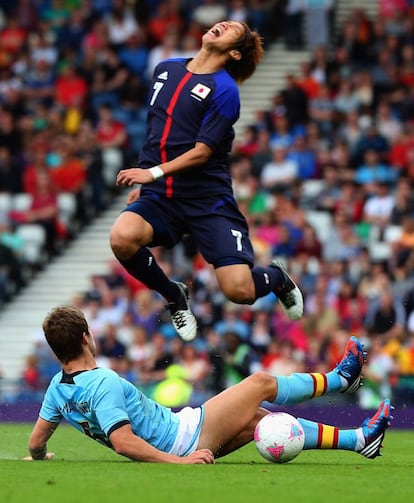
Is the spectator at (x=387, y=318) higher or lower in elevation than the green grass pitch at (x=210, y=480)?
lower

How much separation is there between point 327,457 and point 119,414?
7.98 ft

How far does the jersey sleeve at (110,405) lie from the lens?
841 centimetres

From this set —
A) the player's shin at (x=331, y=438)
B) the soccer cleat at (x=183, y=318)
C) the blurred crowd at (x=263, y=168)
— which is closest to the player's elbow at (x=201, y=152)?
the soccer cleat at (x=183, y=318)

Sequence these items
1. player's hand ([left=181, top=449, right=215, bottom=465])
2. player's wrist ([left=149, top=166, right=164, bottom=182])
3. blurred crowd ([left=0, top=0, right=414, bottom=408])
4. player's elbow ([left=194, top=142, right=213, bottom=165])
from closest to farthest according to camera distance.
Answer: player's hand ([left=181, top=449, right=215, bottom=465])
player's wrist ([left=149, top=166, right=164, bottom=182])
player's elbow ([left=194, top=142, right=213, bottom=165])
blurred crowd ([left=0, top=0, right=414, bottom=408])

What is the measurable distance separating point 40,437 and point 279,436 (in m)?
1.47

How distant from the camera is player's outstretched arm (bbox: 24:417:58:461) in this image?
8875 millimetres

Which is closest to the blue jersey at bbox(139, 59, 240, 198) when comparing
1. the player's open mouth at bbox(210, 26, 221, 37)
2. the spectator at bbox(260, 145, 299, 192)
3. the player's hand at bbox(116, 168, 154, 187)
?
the player's open mouth at bbox(210, 26, 221, 37)

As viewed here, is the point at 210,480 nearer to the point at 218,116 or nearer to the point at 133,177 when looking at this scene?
the point at 133,177

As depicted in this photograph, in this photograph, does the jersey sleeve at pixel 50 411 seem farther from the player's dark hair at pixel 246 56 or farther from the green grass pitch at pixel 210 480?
the player's dark hair at pixel 246 56

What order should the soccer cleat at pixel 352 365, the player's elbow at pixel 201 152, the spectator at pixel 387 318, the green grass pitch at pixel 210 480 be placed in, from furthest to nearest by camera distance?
the spectator at pixel 387 318 < the player's elbow at pixel 201 152 < the soccer cleat at pixel 352 365 < the green grass pitch at pixel 210 480

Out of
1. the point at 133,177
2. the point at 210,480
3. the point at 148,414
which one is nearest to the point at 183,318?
the point at 133,177

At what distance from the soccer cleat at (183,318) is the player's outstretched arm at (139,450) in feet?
6.32

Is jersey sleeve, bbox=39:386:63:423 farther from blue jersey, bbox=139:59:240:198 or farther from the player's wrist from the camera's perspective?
blue jersey, bbox=139:59:240:198

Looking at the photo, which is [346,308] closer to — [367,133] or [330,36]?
[367,133]
